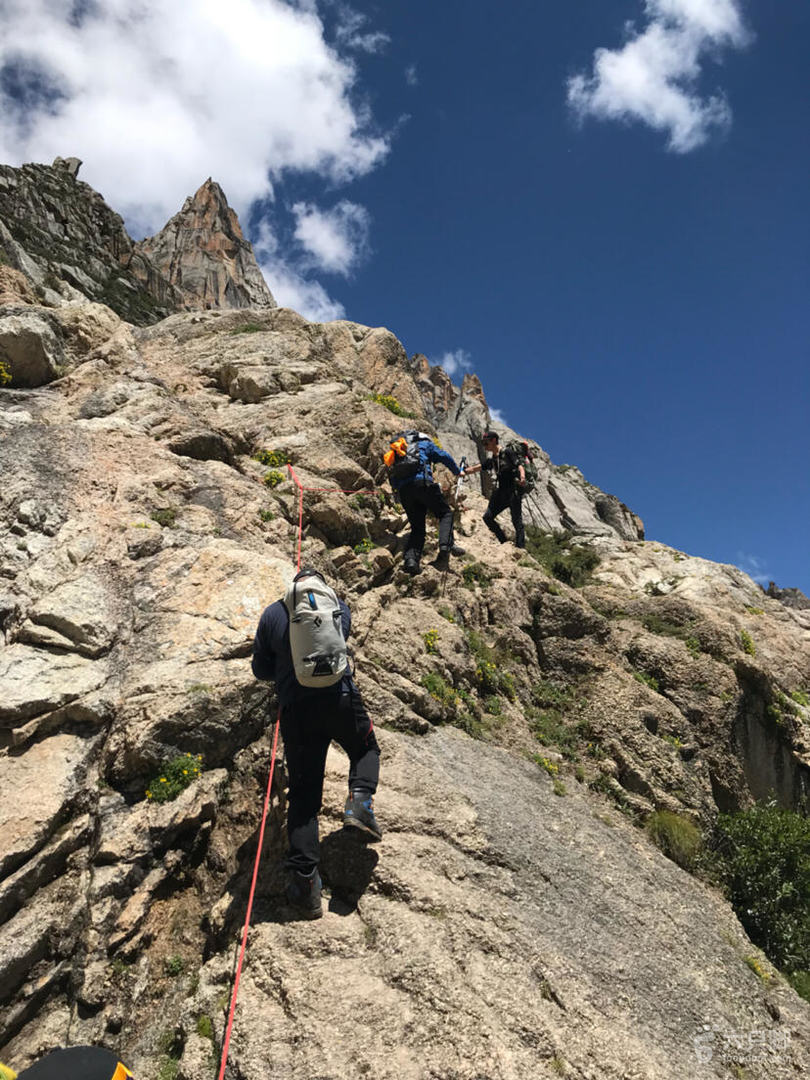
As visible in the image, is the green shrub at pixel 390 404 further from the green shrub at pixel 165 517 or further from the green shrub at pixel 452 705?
the green shrub at pixel 452 705

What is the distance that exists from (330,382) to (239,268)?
104 m

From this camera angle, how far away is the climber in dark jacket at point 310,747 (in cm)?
536

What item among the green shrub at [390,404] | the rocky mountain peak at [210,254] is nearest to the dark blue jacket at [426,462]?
the green shrub at [390,404]

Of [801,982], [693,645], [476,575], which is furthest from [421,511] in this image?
[801,982]

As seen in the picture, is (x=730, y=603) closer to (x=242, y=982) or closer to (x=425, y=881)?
(x=425, y=881)

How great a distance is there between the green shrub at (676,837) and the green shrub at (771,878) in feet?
1.33

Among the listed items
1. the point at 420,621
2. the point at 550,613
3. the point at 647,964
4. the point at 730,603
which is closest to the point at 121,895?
the point at 647,964

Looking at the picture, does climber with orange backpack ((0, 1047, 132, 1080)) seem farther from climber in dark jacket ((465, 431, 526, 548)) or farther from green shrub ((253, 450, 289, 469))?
climber in dark jacket ((465, 431, 526, 548))

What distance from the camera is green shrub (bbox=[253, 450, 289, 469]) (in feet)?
42.7

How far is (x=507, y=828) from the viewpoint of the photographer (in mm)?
6930

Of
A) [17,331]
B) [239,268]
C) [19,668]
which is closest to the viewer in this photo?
[19,668]

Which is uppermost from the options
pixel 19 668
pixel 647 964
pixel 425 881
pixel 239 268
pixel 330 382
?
pixel 239 268

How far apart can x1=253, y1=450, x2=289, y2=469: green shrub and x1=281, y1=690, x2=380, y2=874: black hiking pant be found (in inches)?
315

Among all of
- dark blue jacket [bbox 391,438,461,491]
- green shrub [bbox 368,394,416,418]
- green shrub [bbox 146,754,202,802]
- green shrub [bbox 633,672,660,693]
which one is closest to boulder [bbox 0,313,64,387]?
green shrub [bbox 368,394,416,418]
